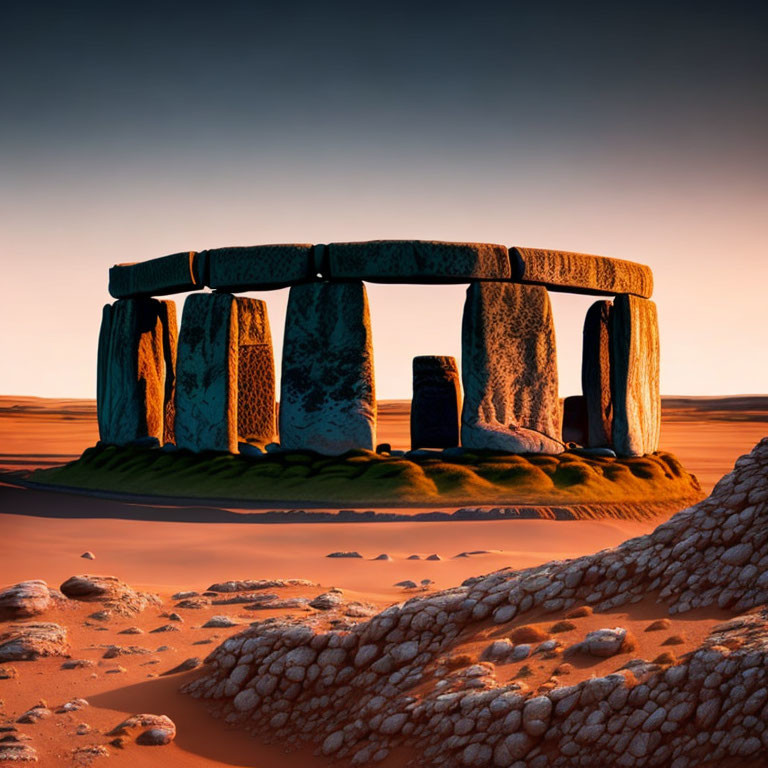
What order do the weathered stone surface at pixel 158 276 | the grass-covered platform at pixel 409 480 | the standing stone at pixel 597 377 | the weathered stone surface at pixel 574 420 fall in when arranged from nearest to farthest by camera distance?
the grass-covered platform at pixel 409 480, the weathered stone surface at pixel 158 276, the standing stone at pixel 597 377, the weathered stone surface at pixel 574 420

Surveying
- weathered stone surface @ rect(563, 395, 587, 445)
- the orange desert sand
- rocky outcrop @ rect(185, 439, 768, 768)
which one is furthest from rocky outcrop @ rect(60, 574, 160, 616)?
weathered stone surface @ rect(563, 395, 587, 445)

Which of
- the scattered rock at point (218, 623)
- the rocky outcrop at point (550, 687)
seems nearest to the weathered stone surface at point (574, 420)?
the scattered rock at point (218, 623)

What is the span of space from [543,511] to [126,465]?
6412 mm

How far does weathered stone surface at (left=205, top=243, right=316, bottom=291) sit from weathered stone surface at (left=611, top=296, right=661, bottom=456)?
455cm

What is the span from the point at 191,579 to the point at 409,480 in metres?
4.51

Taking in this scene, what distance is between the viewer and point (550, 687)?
9.96ft

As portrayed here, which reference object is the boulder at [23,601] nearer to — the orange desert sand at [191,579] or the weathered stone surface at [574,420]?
the orange desert sand at [191,579]

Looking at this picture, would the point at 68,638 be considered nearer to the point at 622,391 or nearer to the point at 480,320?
the point at 480,320

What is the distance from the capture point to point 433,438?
1505cm

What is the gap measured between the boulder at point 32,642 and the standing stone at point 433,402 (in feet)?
34.4

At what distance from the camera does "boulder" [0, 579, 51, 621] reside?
509 centimetres

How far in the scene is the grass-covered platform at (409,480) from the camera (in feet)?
37.4

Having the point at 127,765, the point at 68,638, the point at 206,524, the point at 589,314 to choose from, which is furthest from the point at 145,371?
the point at 127,765

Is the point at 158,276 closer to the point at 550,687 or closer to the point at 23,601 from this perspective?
the point at 23,601
